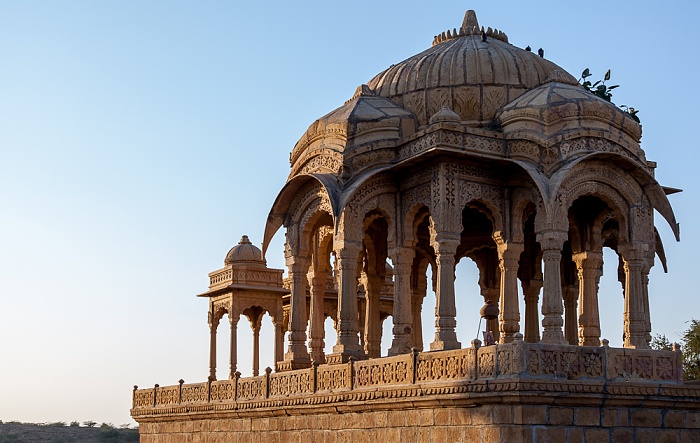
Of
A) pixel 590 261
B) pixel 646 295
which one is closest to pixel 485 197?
pixel 590 261

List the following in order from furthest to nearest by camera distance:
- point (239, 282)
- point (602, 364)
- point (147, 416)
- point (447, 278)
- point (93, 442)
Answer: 1. point (93, 442)
2. point (239, 282)
3. point (147, 416)
4. point (447, 278)
5. point (602, 364)

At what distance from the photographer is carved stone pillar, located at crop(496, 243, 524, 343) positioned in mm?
18969

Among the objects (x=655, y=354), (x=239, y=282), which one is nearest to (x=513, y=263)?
(x=655, y=354)

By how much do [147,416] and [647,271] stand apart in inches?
490

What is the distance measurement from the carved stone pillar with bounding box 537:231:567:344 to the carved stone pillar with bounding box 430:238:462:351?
1.46 meters

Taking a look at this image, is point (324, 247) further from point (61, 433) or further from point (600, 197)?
point (61, 433)

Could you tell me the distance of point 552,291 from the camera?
56.2 feet

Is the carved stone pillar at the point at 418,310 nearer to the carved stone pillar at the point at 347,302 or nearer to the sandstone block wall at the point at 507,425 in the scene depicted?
the carved stone pillar at the point at 347,302

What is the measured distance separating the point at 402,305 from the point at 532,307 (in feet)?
16.4

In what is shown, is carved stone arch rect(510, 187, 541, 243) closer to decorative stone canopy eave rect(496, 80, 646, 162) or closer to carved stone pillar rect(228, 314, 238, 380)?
decorative stone canopy eave rect(496, 80, 646, 162)

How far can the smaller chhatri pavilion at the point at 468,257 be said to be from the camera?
14.4 meters

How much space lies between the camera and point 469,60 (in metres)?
20.8

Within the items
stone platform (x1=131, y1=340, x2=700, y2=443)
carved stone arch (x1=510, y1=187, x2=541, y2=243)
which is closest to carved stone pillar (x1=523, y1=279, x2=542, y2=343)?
carved stone arch (x1=510, y1=187, x2=541, y2=243)

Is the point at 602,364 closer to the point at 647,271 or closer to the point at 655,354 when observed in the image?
the point at 655,354
